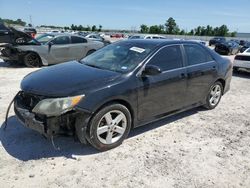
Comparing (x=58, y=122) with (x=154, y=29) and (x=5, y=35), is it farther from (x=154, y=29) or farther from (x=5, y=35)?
(x=154, y=29)

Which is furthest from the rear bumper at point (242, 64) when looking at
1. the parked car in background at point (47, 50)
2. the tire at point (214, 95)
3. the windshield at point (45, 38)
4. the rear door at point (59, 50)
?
the windshield at point (45, 38)

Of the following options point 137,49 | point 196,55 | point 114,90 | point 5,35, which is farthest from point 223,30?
point 114,90

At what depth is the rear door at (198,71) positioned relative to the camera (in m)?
5.09

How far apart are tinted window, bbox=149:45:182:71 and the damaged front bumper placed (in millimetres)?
1539

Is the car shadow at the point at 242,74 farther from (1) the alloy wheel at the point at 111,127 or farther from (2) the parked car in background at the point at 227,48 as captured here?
(2) the parked car in background at the point at 227,48

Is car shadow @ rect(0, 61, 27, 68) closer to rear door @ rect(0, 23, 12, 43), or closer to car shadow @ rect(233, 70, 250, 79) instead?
rear door @ rect(0, 23, 12, 43)

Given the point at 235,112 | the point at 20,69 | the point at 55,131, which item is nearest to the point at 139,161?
the point at 55,131

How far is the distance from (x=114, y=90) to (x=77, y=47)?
331 inches

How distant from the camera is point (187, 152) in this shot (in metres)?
4.02

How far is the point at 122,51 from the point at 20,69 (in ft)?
22.8

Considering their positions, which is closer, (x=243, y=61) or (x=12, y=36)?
(x=12, y=36)

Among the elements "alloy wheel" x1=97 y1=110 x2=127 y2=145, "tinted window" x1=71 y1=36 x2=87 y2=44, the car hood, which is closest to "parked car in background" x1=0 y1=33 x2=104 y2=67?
"tinted window" x1=71 y1=36 x2=87 y2=44

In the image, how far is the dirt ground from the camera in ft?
10.7

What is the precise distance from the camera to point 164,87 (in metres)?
4.51
